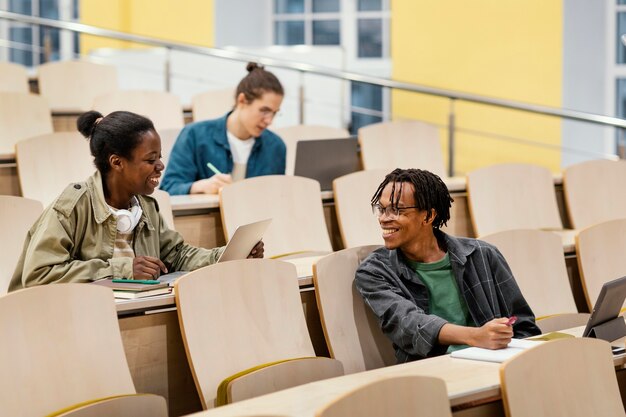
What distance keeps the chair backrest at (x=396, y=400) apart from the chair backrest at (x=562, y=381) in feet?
0.73

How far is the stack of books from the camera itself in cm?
263

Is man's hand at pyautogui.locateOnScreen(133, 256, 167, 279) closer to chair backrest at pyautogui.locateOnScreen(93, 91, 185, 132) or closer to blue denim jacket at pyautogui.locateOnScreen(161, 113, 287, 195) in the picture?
blue denim jacket at pyautogui.locateOnScreen(161, 113, 287, 195)

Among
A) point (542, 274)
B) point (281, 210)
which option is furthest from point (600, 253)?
point (281, 210)

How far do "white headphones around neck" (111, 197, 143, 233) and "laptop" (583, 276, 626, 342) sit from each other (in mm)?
1249

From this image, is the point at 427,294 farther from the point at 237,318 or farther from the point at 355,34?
the point at 355,34

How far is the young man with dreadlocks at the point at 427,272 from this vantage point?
2816mm

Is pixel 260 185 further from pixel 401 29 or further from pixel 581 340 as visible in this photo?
pixel 401 29

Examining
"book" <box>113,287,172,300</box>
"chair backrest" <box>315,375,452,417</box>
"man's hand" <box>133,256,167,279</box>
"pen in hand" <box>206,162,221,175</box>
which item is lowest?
"chair backrest" <box>315,375,452,417</box>

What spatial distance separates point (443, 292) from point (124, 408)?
1006 millimetres

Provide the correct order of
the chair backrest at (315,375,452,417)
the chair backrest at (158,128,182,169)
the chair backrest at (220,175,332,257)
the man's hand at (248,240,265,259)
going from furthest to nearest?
the chair backrest at (158,128,182,169) < the chair backrest at (220,175,332,257) < the man's hand at (248,240,265,259) < the chair backrest at (315,375,452,417)

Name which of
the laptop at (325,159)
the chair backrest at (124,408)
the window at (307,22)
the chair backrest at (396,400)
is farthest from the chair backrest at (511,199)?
the window at (307,22)

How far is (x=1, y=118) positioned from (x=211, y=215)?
4.93ft

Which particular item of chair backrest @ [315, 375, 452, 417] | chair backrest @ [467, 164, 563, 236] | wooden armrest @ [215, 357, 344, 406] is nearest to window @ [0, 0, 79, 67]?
chair backrest @ [467, 164, 563, 236]

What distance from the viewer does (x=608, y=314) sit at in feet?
8.78
